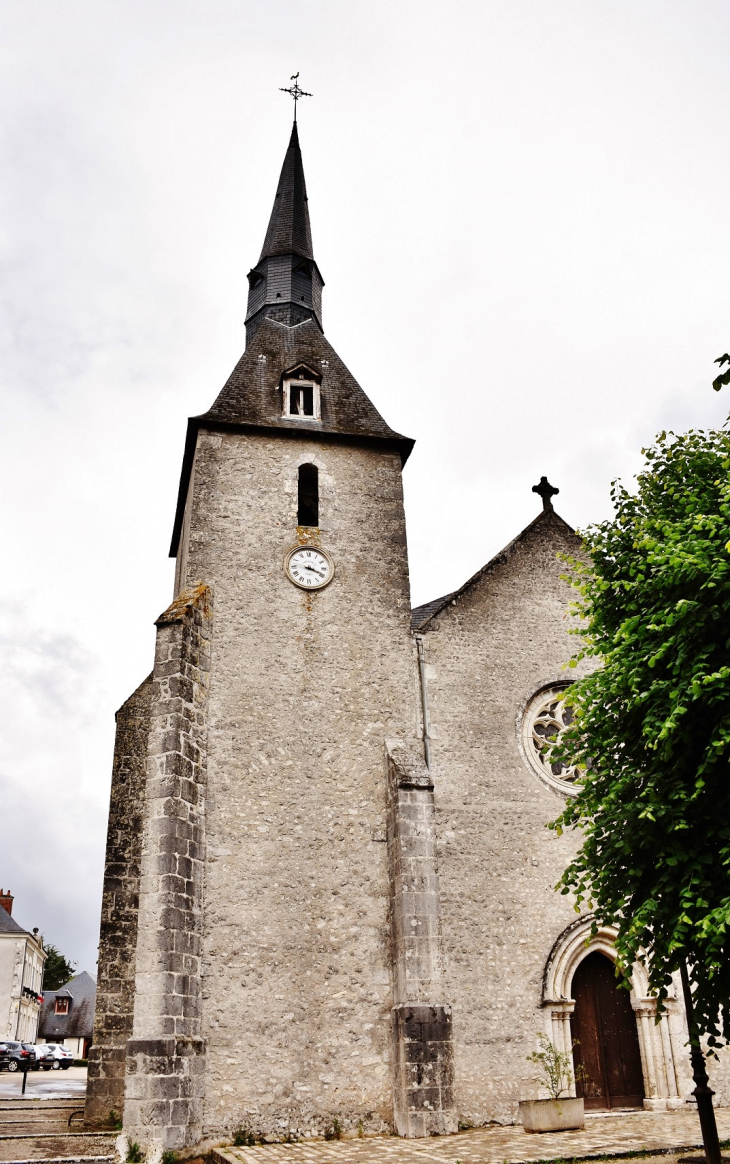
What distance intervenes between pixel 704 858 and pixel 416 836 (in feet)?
18.3

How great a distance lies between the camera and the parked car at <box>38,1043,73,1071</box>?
37.9 m

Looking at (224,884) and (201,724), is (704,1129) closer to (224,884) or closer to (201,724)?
(224,884)

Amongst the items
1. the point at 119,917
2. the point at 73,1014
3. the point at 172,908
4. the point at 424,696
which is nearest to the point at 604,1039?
the point at 424,696

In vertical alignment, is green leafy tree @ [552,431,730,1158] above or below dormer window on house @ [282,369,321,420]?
below

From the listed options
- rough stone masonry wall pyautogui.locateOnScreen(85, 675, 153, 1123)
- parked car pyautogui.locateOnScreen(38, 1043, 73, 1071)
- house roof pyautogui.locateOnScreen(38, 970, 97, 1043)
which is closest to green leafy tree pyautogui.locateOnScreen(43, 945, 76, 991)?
house roof pyautogui.locateOnScreen(38, 970, 97, 1043)

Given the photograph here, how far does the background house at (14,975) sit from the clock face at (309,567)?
41.8 meters

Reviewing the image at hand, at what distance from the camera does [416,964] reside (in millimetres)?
12055

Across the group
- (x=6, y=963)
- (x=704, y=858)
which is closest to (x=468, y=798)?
(x=704, y=858)

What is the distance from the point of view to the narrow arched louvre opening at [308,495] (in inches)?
651

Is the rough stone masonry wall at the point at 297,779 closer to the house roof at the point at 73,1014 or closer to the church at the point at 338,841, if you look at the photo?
the church at the point at 338,841

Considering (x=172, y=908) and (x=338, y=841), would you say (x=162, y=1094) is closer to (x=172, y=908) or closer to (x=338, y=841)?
(x=172, y=908)

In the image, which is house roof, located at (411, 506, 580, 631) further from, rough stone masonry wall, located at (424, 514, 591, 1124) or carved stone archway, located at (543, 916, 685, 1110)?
carved stone archway, located at (543, 916, 685, 1110)

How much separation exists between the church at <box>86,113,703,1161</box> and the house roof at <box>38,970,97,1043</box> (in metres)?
47.4

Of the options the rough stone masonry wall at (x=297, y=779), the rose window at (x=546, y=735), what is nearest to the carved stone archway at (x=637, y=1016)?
the rose window at (x=546, y=735)
